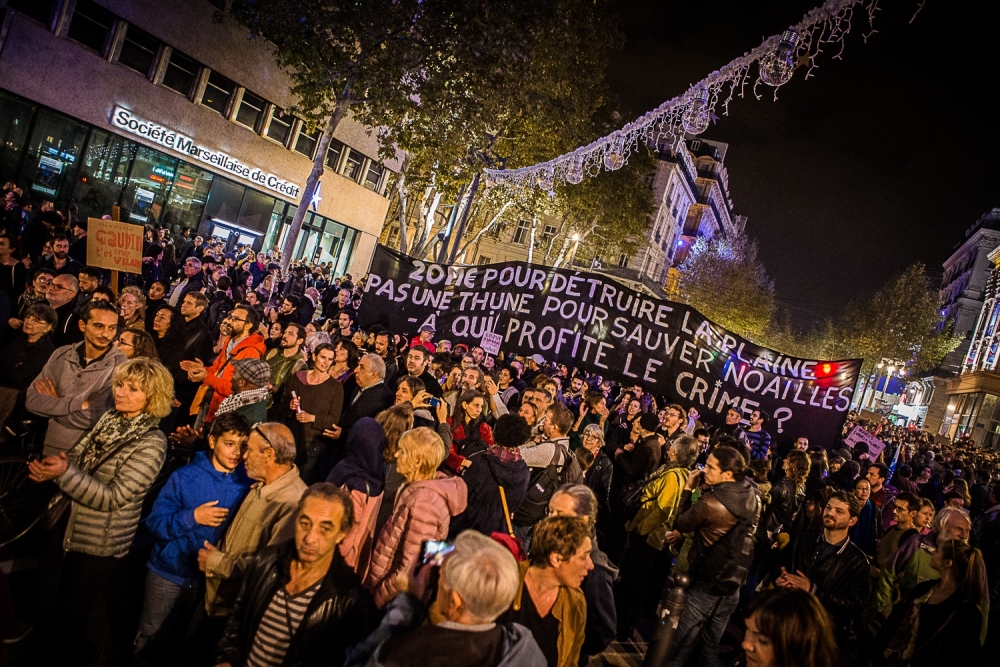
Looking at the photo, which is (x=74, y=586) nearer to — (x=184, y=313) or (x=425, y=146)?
(x=184, y=313)

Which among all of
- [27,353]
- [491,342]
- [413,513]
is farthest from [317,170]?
[413,513]

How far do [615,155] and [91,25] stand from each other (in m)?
15.9

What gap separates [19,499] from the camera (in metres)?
4.19

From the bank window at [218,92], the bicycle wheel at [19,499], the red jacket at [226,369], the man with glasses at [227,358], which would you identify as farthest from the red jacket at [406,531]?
the bank window at [218,92]

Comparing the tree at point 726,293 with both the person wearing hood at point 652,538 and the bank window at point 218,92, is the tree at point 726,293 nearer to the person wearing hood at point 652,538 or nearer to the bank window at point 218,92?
the bank window at point 218,92

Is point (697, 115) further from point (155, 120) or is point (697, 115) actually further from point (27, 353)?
point (155, 120)

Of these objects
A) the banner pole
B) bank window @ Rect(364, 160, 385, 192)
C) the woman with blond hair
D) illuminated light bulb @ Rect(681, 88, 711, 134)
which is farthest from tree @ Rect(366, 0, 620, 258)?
the woman with blond hair

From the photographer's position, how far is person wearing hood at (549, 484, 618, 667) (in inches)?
137

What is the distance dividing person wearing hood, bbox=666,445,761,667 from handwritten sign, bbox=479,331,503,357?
178 inches

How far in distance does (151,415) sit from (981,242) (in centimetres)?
8555

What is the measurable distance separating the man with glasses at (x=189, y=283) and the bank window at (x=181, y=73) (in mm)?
12455

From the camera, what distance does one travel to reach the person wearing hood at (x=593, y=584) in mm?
3477

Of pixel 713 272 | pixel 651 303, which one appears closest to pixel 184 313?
pixel 651 303

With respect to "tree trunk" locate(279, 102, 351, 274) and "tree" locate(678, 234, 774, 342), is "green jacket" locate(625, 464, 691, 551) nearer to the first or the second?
"tree trunk" locate(279, 102, 351, 274)
